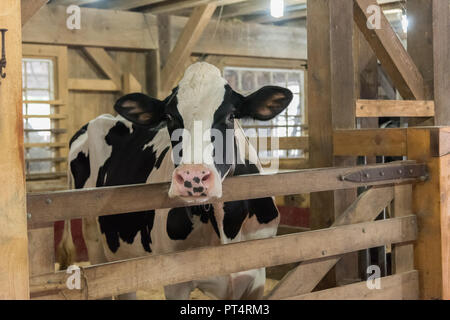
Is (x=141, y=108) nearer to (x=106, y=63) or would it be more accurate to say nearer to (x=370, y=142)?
(x=370, y=142)

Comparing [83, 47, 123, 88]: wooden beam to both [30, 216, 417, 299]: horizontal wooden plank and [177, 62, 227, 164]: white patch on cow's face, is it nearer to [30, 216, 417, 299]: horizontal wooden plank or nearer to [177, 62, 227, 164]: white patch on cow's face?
[177, 62, 227, 164]: white patch on cow's face

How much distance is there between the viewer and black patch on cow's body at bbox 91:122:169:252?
3.68m

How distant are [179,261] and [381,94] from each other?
6.74 meters

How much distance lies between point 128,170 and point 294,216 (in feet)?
11.5

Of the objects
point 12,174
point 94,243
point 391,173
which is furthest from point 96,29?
point 12,174

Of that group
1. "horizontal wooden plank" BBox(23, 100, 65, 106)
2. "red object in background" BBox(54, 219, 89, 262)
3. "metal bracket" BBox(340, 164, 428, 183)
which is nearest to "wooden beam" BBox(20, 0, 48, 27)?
"metal bracket" BBox(340, 164, 428, 183)

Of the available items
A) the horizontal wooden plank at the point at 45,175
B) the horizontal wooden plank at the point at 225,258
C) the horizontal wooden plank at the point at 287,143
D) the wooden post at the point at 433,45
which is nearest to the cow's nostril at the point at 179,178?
the horizontal wooden plank at the point at 225,258

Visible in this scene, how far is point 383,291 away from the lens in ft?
10.5

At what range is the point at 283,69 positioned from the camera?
11281 mm

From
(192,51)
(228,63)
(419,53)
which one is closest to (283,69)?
(228,63)

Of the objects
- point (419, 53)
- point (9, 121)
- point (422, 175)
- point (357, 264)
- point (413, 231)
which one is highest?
point (419, 53)

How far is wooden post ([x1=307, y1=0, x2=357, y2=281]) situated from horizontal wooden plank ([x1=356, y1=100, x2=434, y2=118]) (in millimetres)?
115

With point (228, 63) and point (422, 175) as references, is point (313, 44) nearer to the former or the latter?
point (422, 175)

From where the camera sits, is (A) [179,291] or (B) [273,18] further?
(B) [273,18]
